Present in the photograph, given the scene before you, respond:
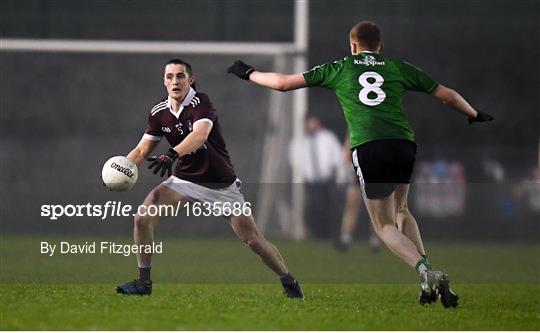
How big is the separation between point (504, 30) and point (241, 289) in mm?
14898

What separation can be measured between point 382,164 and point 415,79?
66 cm

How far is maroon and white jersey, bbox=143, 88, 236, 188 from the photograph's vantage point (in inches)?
377

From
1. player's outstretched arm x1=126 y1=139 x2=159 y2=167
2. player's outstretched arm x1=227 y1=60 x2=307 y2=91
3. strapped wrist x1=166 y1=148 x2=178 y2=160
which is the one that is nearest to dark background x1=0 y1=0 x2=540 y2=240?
player's outstretched arm x1=126 y1=139 x2=159 y2=167

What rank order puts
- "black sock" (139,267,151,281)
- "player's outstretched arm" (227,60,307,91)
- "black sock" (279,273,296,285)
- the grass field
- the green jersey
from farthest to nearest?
"black sock" (279,273,296,285)
"black sock" (139,267,151,281)
the green jersey
"player's outstretched arm" (227,60,307,91)
the grass field

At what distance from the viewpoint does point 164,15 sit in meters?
22.0

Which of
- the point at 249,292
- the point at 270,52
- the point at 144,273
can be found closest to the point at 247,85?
the point at 270,52

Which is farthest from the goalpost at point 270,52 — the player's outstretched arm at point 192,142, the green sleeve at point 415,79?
the green sleeve at point 415,79

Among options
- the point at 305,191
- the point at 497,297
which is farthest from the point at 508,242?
the point at 497,297

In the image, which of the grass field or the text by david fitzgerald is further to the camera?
the text by david fitzgerald

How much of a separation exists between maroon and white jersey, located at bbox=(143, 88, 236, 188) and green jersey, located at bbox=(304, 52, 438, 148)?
1025 mm

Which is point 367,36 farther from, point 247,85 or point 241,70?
point 247,85

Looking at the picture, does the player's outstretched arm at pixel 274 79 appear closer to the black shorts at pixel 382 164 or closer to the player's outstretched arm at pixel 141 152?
the black shorts at pixel 382 164

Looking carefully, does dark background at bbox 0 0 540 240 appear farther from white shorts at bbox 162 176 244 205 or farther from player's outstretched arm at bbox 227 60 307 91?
player's outstretched arm at bbox 227 60 307 91

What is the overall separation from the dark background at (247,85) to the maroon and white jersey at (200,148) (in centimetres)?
862
